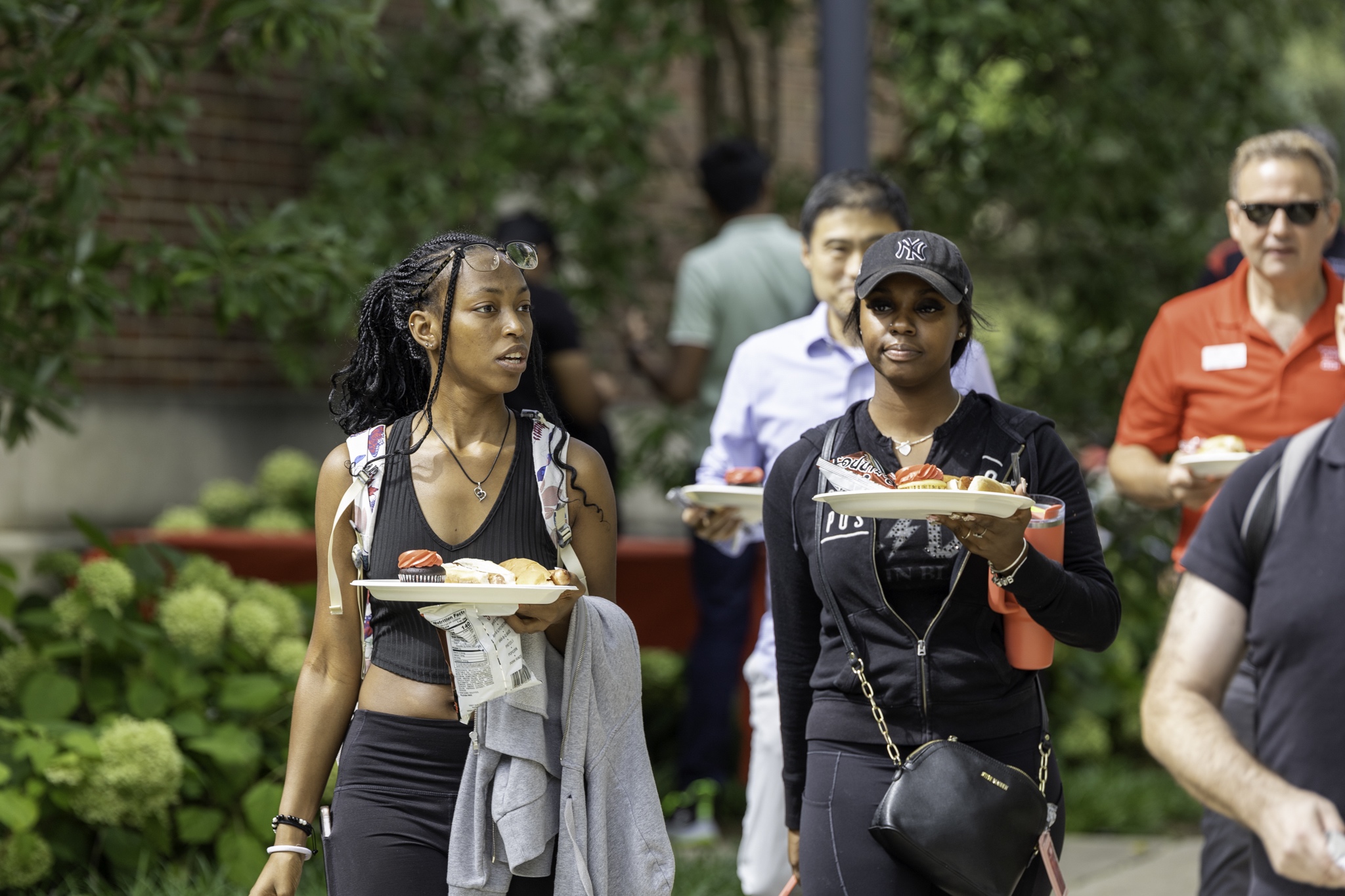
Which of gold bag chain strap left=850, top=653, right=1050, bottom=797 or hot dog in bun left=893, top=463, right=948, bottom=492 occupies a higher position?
hot dog in bun left=893, top=463, right=948, bottom=492

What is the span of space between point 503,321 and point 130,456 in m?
5.47

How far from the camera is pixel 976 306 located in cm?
388

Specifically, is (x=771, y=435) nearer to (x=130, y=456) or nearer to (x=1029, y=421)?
(x=1029, y=421)

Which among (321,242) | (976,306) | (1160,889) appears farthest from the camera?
(1160,889)

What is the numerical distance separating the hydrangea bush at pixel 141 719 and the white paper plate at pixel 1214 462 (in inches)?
125

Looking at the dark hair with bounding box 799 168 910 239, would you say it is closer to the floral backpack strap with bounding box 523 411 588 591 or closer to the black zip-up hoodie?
the black zip-up hoodie

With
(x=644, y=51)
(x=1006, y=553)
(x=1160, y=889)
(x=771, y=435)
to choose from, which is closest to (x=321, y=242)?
(x=771, y=435)

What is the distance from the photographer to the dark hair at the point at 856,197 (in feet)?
14.5

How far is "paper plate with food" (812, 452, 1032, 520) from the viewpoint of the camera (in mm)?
2812

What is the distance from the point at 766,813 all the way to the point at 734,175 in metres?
3.02

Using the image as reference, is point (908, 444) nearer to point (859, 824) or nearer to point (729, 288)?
point (859, 824)

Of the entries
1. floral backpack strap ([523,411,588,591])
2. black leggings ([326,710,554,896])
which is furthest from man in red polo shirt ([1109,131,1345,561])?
black leggings ([326,710,554,896])

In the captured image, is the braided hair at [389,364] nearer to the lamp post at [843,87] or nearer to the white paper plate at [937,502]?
the white paper plate at [937,502]

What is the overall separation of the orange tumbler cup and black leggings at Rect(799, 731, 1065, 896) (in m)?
0.20
